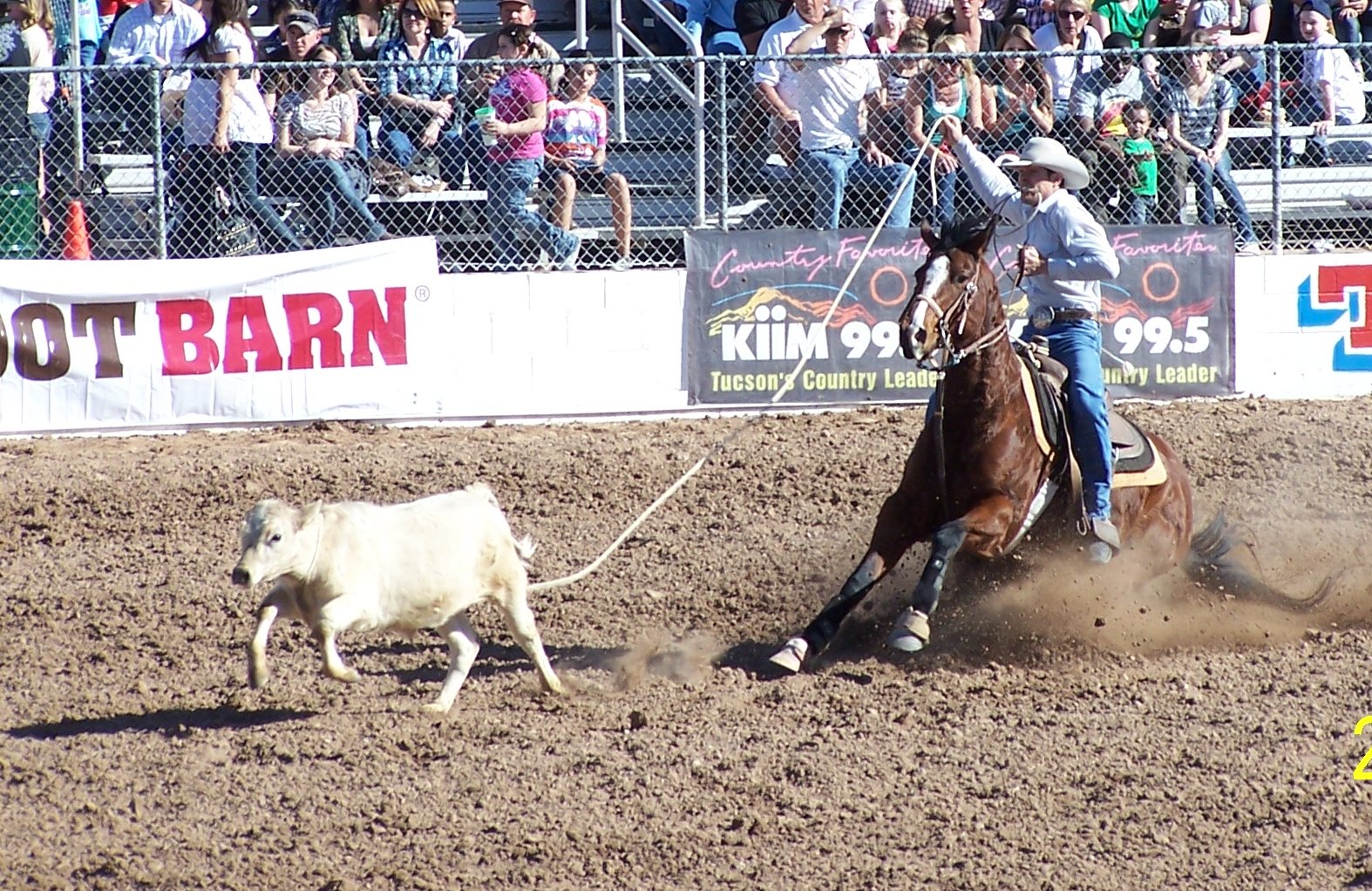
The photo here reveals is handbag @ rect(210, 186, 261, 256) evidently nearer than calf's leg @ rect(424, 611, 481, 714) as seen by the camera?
No

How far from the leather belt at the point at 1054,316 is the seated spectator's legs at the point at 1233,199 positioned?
15.9ft

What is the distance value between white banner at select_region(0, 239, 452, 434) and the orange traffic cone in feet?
0.74

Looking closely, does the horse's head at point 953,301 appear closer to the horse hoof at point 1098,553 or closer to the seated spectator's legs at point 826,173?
the horse hoof at point 1098,553

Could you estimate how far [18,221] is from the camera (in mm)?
11570

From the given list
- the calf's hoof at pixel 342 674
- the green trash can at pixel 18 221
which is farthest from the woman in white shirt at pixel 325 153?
the calf's hoof at pixel 342 674

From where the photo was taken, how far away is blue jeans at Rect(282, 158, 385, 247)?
1164cm

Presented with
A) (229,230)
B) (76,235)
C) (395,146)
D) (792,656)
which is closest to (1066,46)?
(395,146)

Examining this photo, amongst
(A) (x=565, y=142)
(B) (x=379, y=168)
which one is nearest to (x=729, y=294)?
(A) (x=565, y=142)

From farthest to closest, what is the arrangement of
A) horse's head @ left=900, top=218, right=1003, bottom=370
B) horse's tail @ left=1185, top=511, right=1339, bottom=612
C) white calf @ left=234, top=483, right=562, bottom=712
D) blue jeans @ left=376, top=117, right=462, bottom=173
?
blue jeans @ left=376, top=117, right=462, bottom=173, horse's tail @ left=1185, top=511, right=1339, bottom=612, horse's head @ left=900, top=218, right=1003, bottom=370, white calf @ left=234, top=483, right=562, bottom=712

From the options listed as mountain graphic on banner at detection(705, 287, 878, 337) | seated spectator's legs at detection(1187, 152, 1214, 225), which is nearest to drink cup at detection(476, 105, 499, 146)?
mountain graphic on banner at detection(705, 287, 878, 337)

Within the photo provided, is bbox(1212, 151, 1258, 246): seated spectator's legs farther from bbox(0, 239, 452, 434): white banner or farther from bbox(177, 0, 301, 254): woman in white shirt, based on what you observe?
bbox(177, 0, 301, 254): woman in white shirt

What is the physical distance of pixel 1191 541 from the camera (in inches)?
332

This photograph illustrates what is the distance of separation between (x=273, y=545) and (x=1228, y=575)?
4.84 metres

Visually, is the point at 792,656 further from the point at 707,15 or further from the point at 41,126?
the point at 707,15
